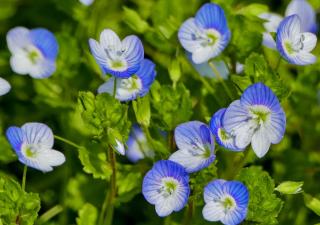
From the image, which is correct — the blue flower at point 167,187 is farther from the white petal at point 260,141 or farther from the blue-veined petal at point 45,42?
the blue-veined petal at point 45,42

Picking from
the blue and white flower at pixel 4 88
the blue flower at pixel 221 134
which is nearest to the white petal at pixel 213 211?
the blue flower at pixel 221 134

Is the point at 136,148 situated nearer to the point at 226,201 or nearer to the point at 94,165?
the point at 94,165

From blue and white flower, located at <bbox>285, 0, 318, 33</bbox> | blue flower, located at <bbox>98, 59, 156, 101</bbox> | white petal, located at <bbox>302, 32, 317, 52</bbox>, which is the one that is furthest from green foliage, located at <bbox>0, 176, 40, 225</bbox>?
blue and white flower, located at <bbox>285, 0, 318, 33</bbox>

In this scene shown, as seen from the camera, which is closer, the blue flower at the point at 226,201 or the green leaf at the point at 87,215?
the blue flower at the point at 226,201

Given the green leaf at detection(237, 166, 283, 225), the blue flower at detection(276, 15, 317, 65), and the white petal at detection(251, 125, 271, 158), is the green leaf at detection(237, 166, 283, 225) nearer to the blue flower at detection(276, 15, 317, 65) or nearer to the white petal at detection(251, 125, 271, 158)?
the white petal at detection(251, 125, 271, 158)

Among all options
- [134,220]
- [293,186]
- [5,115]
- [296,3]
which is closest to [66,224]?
[134,220]

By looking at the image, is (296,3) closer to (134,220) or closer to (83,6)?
(83,6)

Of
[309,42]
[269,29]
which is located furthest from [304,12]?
[309,42]
